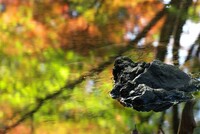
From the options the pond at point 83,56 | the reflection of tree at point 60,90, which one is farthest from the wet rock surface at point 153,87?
the reflection of tree at point 60,90

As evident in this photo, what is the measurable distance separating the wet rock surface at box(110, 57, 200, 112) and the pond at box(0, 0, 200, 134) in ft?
0.08

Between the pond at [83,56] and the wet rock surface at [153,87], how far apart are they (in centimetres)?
2

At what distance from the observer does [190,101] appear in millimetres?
1271

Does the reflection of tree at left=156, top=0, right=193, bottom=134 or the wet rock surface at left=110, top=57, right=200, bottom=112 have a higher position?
the reflection of tree at left=156, top=0, right=193, bottom=134

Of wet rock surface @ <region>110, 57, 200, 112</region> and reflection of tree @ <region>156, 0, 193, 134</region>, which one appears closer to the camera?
wet rock surface @ <region>110, 57, 200, 112</region>

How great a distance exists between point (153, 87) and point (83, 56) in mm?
469

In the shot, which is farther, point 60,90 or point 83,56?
point 83,56

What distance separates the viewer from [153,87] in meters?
1.26

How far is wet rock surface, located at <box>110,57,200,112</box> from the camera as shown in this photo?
125cm

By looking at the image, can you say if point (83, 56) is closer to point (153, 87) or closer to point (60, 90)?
point (60, 90)

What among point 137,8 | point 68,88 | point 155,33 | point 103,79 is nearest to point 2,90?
point 68,88

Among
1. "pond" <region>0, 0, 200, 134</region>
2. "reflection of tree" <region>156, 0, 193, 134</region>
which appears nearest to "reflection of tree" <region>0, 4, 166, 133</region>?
"pond" <region>0, 0, 200, 134</region>

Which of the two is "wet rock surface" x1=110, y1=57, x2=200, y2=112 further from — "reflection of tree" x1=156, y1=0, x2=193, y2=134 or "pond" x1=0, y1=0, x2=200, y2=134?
"reflection of tree" x1=156, y1=0, x2=193, y2=134

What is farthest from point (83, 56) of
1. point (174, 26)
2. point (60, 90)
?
point (174, 26)
